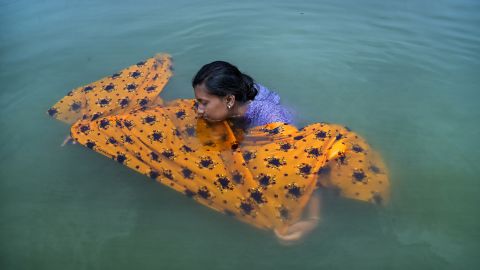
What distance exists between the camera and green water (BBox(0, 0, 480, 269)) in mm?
2629

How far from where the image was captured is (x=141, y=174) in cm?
315

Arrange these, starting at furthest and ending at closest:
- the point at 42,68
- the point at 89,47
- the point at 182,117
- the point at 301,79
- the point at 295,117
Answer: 1. the point at 89,47
2. the point at 42,68
3. the point at 301,79
4. the point at 295,117
5. the point at 182,117

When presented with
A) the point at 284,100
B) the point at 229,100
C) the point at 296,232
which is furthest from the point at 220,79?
the point at 284,100

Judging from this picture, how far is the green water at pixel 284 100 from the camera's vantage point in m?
2.63

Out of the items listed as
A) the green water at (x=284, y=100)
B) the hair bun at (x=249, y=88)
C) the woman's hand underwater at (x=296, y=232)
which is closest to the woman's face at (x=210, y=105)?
the hair bun at (x=249, y=88)

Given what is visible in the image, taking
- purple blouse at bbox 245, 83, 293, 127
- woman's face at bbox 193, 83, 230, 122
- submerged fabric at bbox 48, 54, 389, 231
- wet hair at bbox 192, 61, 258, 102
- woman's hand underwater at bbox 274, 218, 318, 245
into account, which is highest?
wet hair at bbox 192, 61, 258, 102

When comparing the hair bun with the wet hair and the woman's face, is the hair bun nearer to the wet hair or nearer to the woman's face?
the wet hair

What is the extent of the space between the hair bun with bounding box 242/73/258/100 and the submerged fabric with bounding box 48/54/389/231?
0.27 metres

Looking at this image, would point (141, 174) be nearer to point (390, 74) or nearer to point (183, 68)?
point (183, 68)

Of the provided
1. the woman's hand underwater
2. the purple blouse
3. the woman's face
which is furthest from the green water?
the woman's face

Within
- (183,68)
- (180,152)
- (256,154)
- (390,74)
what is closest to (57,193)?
(180,152)

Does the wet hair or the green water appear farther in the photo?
the wet hair

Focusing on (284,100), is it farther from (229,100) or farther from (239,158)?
(239,158)

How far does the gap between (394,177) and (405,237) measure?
1.94 ft
